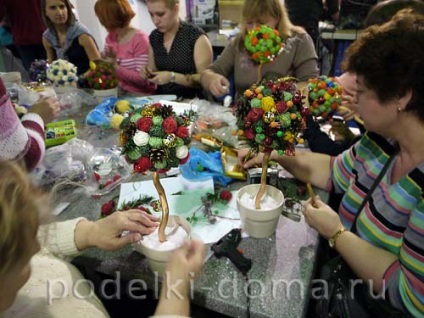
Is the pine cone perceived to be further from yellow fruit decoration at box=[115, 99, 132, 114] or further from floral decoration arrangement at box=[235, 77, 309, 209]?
yellow fruit decoration at box=[115, 99, 132, 114]

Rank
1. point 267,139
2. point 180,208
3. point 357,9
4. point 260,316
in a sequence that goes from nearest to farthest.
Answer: point 260,316, point 267,139, point 180,208, point 357,9

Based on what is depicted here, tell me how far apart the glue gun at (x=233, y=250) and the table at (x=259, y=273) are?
0.7 inches

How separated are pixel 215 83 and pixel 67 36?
1.47 meters

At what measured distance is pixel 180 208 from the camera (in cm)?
124

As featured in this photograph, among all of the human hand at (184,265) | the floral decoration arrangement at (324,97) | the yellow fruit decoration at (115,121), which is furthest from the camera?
the yellow fruit decoration at (115,121)

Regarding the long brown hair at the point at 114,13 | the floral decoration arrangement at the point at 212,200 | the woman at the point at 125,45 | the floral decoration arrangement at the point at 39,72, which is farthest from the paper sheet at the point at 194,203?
the long brown hair at the point at 114,13

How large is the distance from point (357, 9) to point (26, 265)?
12.8 ft

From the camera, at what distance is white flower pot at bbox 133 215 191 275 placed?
954mm

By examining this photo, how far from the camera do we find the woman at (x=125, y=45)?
2510 mm

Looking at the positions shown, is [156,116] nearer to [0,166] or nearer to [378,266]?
[0,166]

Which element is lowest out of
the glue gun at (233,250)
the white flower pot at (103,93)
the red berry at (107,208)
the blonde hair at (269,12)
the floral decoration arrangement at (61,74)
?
the red berry at (107,208)

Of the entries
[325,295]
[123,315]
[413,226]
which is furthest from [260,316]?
[123,315]


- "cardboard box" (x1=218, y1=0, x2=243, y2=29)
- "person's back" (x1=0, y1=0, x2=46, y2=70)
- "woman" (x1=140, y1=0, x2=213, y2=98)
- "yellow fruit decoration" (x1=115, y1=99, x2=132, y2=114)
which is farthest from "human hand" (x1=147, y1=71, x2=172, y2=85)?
"cardboard box" (x1=218, y1=0, x2=243, y2=29)

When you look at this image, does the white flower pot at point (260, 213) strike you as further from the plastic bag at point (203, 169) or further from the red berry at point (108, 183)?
the red berry at point (108, 183)
